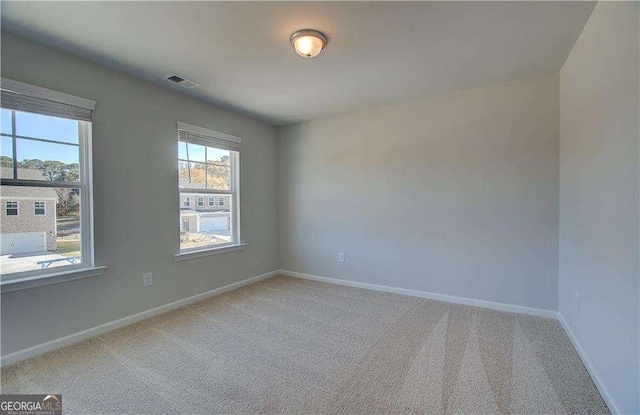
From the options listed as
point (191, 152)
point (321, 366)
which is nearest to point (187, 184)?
point (191, 152)

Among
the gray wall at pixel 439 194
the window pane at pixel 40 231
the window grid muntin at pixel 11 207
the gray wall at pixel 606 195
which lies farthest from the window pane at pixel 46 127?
the gray wall at pixel 606 195

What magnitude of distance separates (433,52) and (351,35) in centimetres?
77

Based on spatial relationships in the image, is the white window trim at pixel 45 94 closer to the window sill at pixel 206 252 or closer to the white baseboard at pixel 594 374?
the window sill at pixel 206 252

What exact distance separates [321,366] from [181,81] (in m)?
3.01

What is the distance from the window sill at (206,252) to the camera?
3.39 metres

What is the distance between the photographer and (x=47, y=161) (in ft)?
7.97

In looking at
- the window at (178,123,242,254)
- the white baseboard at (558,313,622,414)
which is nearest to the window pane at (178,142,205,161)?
the window at (178,123,242,254)

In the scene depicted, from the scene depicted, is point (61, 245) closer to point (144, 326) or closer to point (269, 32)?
point (144, 326)

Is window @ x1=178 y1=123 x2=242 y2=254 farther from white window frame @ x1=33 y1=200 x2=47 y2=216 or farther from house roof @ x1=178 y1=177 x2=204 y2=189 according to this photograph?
white window frame @ x1=33 y1=200 x2=47 y2=216

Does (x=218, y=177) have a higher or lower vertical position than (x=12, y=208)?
higher

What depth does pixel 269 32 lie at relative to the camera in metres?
2.20

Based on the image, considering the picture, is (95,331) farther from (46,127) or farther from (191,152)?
(191,152)

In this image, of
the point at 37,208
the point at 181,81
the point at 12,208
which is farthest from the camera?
the point at 181,81

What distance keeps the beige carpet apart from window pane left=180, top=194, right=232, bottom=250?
86cm
